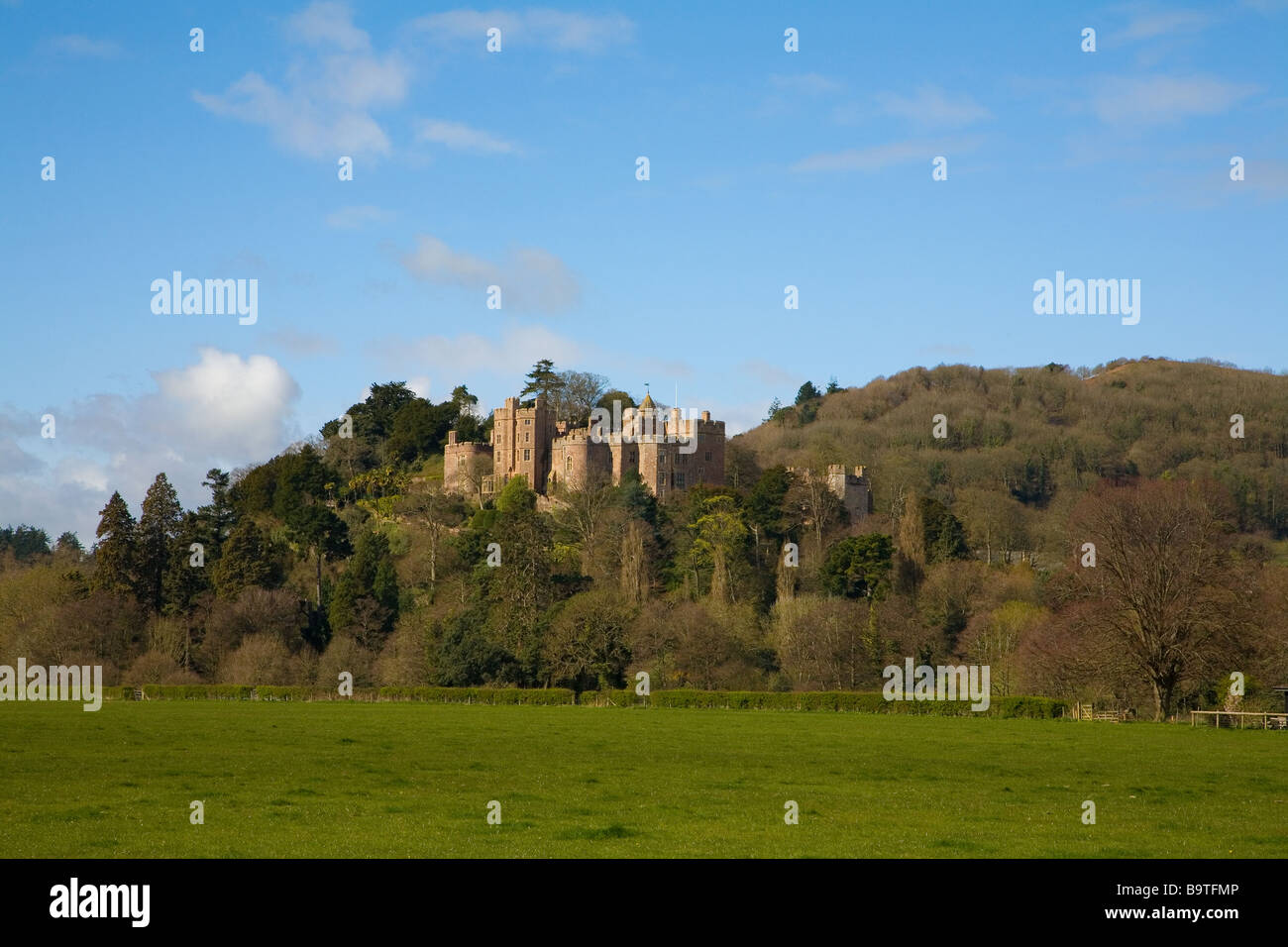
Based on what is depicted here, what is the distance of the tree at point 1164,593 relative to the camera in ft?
173

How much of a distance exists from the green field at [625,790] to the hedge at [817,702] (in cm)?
1101

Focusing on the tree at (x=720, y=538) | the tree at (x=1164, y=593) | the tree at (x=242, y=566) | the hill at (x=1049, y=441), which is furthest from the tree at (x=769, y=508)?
the tree at (x=1164, y=593)

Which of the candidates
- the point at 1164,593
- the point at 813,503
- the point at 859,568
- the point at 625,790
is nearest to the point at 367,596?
the point at 859,568

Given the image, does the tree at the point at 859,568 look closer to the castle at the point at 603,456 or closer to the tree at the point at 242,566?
the castle at the point at 603,456

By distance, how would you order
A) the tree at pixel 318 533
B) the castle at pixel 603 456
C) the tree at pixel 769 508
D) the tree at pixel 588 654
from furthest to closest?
the castle at pixel 603 456 → the tree at pixel 769 508 → the tree at pixel 318 533 → the tree at pixel 588 654

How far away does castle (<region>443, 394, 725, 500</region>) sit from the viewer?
10481 cm

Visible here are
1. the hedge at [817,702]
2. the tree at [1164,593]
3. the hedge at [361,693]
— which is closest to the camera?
the tree at [1164,593]

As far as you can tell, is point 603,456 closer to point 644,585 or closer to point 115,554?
point 644,585

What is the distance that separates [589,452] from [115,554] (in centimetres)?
3581

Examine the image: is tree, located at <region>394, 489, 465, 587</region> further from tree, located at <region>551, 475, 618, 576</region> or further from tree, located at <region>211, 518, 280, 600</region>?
tree, located at <region>211, 518, 280, 600</region>

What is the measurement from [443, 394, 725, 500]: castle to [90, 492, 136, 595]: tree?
1278 inches

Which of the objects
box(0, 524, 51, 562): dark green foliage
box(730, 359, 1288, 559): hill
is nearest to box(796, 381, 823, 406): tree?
box(730, 359, 1288, 559): hill
